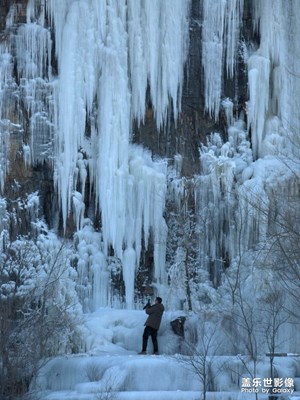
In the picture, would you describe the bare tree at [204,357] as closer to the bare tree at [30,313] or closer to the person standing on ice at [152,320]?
the person standing on ice at [152,320]

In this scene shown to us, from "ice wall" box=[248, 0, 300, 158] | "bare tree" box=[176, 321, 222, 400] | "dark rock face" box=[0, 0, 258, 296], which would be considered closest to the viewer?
"bare tree" box=[176, 321, 222, 400]

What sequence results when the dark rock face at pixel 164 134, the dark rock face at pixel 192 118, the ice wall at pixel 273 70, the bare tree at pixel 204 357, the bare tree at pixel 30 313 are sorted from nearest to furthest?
1. the bare tree at pixel 30 313
2. the bare tree at pixel 204 357
3. the dark rock face at pixel 164 134
4. the ice wall at pixel 273 70
5. the dark rock face at pixel 192 118

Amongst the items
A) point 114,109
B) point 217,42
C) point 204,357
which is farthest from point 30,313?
point 217,42

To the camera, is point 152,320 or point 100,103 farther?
point 100,103

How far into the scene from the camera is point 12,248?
75.0ft

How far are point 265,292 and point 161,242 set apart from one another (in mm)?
3648

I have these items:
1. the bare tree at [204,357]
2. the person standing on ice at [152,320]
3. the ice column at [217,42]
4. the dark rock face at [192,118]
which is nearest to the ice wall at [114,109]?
the dark rock face at [192,118]

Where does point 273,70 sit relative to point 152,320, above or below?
above

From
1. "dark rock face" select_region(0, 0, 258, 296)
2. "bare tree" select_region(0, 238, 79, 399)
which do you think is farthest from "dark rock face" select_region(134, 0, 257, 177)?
"bare tree" select_region(0, 238, 79, 399)

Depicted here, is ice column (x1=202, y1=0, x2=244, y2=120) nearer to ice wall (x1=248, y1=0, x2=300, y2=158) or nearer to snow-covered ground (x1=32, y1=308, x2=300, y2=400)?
ice wall (x1=248, y1=0, x2=300, y2=158)

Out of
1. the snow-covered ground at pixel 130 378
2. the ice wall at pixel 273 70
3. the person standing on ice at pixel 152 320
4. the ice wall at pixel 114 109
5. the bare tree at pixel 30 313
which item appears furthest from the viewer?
the ice wall at pixel 273 70

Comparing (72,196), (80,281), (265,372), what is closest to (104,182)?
(72,196)

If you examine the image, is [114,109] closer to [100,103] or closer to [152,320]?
[100,103]

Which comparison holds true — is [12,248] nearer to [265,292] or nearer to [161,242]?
[161,242]
